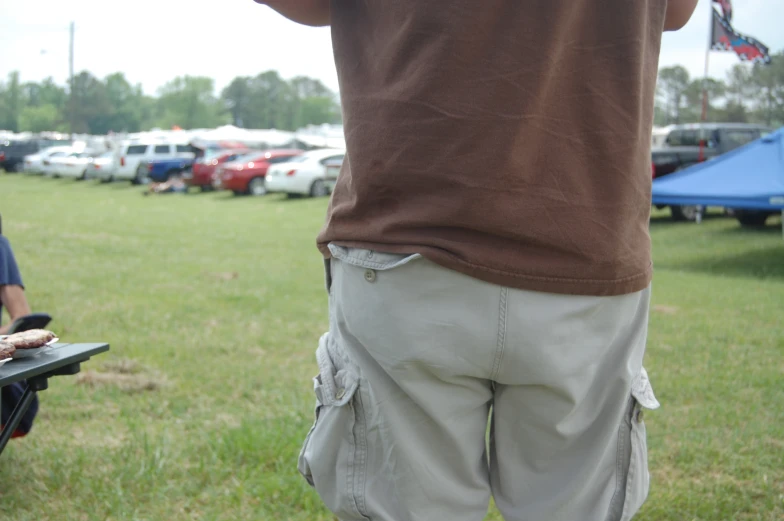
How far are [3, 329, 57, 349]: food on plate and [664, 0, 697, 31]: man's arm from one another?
1442 millimetres

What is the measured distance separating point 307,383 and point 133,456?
1.25m

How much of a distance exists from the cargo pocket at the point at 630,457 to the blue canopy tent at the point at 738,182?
297 inches

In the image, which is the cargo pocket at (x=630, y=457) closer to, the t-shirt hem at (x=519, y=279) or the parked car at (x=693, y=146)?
the t-shirt hem at (x=519, y=279)

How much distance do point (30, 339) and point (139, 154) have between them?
91.2 feet

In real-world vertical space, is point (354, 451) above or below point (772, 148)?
below

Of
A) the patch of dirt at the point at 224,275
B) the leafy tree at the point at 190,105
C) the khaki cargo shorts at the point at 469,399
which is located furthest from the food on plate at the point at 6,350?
the leafy tree at the point at 190,105

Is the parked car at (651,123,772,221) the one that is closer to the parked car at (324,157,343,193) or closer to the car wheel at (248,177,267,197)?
the parked car at (324,157,343,193)

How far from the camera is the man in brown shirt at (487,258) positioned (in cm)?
128

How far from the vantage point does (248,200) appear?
67.0 feet

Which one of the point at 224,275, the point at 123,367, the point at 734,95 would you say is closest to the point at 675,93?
the point at 734,95

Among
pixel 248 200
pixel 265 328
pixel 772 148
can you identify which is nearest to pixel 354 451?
pixel 265 328

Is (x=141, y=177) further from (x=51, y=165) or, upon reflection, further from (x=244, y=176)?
(x=51, y=165)

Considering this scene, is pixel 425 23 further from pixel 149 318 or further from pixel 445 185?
pixel 149 318

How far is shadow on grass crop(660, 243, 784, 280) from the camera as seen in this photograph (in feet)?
27.0
